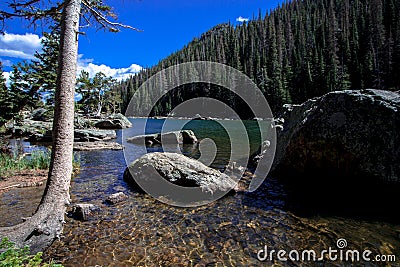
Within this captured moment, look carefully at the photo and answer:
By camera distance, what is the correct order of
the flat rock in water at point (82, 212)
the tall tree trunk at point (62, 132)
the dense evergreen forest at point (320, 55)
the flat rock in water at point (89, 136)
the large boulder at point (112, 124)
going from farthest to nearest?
the dense evergreen forest at point (320, 55) → the large boulder at point (112, 124) → the flat rock in water at point (89, 136) → the flat rock in water at point (82, 212) → the tall tree trunk at point (62, 132)

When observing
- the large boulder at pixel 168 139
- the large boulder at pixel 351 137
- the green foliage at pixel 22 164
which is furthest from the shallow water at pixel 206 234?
the large boulder at pixel 168 139

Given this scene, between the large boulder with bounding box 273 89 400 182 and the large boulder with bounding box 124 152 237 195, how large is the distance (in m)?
3.31

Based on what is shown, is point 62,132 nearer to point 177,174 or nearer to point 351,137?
point 177,174

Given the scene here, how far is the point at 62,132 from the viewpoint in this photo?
17.1 feet

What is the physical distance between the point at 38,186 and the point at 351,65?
277ft

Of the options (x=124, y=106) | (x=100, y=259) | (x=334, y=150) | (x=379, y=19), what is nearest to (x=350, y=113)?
(x=334, y=150)

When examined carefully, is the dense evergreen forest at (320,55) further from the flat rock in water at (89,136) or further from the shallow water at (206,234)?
the shallow water at (206,234)

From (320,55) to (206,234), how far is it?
86.1 meters

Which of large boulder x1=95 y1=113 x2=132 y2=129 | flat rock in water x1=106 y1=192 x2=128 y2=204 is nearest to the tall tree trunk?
flat rock in water x1=106 y1=192 x2=128 y2=204

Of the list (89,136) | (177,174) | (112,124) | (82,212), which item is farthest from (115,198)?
(112,124)

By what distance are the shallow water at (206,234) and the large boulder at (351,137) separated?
182 cm

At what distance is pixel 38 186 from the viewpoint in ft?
29.7

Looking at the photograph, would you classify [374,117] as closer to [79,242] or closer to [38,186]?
[79,242]

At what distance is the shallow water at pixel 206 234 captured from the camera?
4.62m
